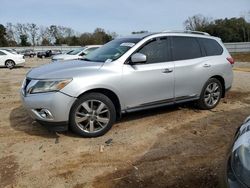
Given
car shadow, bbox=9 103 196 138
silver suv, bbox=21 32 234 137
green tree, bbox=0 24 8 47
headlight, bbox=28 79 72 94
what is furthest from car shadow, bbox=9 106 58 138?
green tree, bbox=0 24 8 47

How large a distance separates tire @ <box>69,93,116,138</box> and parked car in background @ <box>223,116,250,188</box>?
120 inches

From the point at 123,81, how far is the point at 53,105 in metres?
1.24

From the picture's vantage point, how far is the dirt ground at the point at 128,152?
13.0 ft

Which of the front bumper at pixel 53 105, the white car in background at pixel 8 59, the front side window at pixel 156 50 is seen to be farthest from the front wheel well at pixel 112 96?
the white car in background at pixel 8 59

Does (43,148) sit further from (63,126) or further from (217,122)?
(217,122)

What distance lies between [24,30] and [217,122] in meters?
90.1

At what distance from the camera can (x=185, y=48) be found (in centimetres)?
670


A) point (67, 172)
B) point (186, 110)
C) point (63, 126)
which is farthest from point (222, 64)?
point (67, 172)

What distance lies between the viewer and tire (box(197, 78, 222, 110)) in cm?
697

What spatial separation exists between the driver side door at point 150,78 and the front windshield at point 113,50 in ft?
0.78

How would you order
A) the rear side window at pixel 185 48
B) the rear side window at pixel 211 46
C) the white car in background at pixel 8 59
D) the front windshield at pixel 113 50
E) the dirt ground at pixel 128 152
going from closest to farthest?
the dirt ground at pixel 128 152 < the front windshield at pixel 113 50 < the rear side window at pixel 185 48 < the rear side window at pixel 211 46 < the white car in background at pixel 8 59

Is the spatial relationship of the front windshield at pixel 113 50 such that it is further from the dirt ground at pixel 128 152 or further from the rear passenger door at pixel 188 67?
the dirt ground at pixel 128 152

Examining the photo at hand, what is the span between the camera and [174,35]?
6.59m

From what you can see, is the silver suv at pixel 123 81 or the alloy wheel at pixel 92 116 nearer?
the silver suv at pixel 123 81
